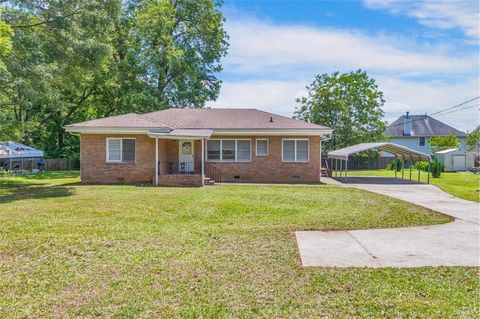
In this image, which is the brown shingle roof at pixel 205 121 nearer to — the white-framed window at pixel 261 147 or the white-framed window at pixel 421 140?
the white-framed window at pixel 261 147

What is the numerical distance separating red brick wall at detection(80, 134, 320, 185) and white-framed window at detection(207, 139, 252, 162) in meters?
0.30

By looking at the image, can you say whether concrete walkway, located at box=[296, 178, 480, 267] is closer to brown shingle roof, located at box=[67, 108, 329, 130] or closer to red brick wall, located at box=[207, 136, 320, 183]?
red brick wall, located at box=[207, 136, 320, 183]

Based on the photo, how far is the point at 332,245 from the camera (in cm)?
698

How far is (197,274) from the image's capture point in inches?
210

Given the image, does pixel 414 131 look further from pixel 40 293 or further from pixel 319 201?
pixel 40 293

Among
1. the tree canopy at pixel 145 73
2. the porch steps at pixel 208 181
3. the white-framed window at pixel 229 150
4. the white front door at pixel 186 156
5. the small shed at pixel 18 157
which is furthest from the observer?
the tree canopy at pixel 145 73

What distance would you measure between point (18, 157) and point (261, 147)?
58.7 ft

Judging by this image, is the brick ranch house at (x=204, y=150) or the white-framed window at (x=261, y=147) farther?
the white-framed window at (x=261, y=147)

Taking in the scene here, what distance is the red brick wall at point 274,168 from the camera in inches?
830

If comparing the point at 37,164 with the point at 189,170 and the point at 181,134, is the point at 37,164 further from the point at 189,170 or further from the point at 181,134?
the point at 181,134

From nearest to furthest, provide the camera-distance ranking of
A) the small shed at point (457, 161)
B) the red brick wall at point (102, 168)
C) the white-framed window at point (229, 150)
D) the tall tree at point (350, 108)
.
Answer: the red brick wall at point (102, 168) → the white-framed window at point (229, 150) → the small shed at point (457, 161) → the tall tree at point (350, 108)

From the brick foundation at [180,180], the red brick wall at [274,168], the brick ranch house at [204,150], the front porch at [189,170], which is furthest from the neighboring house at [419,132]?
the brick foundation at [180,180]

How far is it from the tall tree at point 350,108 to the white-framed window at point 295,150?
17.8 meters

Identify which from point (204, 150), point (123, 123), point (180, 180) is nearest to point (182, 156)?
point (204, 150)
